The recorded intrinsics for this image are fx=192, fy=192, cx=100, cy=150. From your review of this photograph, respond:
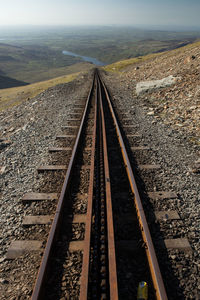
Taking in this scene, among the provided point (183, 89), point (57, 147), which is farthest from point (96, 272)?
point (183, 89)

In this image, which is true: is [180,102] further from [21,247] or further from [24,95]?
[24,95]

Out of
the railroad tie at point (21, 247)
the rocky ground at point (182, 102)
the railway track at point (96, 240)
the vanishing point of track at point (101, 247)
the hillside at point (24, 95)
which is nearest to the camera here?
the vanishing point of track at point (101, 247)

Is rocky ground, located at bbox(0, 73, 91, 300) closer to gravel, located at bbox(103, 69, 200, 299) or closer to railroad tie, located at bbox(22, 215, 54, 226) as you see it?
railroad tie, located at bbox(22, 215, 54, 226)

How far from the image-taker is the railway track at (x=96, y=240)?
3.14m

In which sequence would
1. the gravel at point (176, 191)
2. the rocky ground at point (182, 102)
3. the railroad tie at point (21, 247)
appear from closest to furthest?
the gravel at point (176, 191), the railroad tie at point (21, 247), the rocky ground at point (182, 102)

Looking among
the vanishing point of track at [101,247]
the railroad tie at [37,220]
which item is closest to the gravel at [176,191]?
the vanishing point of track at [101,247]

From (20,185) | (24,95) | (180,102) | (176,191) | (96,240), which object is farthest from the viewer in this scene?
(24,95)

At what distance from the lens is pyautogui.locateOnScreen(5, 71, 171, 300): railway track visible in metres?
3.14

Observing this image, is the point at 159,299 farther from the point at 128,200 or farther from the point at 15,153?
the point at 15,153

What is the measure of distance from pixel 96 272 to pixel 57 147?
563cm

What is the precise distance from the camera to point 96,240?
12.7ft

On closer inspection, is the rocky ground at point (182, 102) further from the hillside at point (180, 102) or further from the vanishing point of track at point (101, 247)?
the vanishing point of track at point (101, 247)

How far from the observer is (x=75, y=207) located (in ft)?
16.1

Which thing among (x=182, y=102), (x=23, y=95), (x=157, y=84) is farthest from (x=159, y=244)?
(x=23, y=95)
